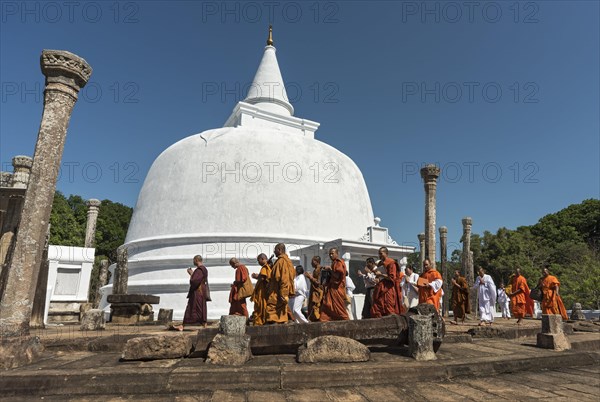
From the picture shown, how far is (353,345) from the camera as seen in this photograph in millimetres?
4840

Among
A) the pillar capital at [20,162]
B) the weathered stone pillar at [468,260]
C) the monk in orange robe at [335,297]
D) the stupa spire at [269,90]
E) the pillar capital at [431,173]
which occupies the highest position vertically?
the stupa spire at [269,90]

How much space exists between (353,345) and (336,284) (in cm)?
217

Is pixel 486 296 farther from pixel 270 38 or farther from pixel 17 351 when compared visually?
pixel 270 38

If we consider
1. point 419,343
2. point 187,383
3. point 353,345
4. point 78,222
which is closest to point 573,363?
point 419,343

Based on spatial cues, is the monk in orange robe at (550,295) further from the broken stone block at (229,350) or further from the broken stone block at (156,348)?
the broken stone block at (156,348)

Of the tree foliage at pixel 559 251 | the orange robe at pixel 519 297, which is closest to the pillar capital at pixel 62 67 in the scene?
the orange robe at pixel 519 297

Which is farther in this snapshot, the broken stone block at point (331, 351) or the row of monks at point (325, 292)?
the row of monks at point (325, 292)

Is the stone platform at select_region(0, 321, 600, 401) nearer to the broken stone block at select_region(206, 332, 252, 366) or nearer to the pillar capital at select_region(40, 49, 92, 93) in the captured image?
the broken stone block at select_region(206, 332, 252, 366)

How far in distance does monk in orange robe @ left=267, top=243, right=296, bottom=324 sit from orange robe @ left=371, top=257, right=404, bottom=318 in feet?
5.16

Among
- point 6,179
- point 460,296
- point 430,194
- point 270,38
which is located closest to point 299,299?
point 460,296

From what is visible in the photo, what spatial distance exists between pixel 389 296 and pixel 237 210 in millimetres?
9976

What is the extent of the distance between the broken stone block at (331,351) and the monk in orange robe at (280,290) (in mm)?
1870

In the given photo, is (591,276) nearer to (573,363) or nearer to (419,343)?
(573,363)

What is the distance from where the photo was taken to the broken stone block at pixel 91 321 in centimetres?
923
